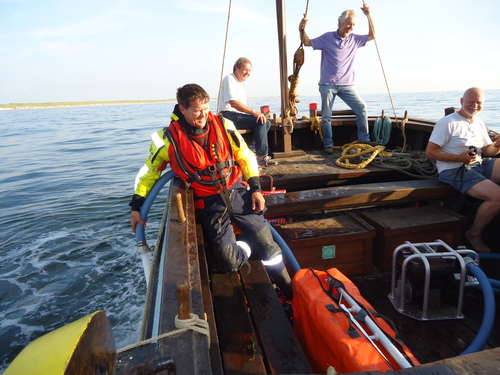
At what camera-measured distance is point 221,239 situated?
2.66m

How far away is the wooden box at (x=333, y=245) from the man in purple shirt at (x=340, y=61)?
255 centimetres

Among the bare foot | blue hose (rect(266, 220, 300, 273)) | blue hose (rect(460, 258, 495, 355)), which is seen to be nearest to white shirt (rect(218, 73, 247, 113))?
blue hose (rect(266, 220, 300, 273))

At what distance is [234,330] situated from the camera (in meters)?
1.86

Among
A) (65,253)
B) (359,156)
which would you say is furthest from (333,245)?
(65,253)

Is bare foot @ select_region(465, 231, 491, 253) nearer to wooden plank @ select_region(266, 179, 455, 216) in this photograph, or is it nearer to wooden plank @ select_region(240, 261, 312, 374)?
wooden plank @ select_region(266, 179, 455, 216)

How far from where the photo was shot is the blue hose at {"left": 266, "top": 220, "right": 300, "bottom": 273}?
2.71 meters

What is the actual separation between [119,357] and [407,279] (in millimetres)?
2142

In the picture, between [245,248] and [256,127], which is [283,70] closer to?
[256,127]

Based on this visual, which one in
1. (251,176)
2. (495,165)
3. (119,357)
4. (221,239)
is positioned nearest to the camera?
(119,357)

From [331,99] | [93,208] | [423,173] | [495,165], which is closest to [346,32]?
[331,99]

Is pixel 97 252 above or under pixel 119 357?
under

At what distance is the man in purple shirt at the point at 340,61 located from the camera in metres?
5.01

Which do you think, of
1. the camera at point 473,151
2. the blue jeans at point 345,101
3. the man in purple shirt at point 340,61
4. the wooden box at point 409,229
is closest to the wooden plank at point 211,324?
the wooden box at point 409,229

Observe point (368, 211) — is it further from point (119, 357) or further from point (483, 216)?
point (119, 357)
